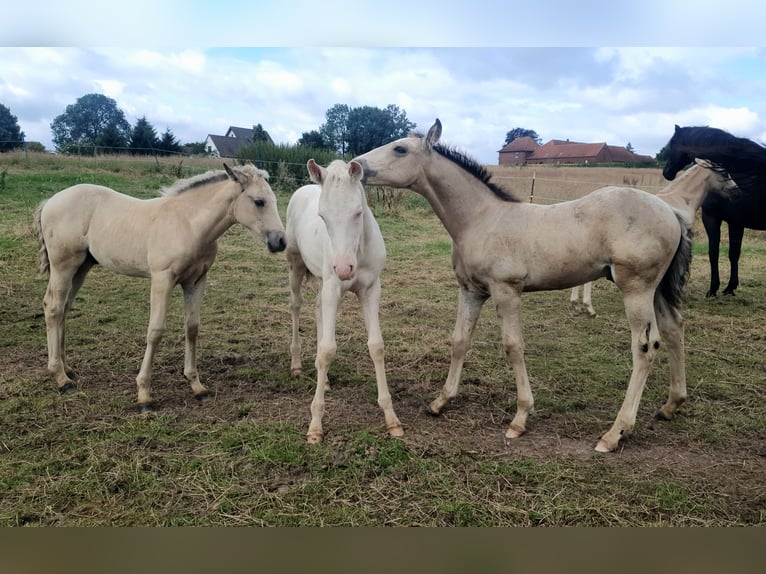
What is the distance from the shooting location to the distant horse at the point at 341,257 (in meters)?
3.35

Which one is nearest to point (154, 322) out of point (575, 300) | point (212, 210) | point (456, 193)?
point (212, 210)

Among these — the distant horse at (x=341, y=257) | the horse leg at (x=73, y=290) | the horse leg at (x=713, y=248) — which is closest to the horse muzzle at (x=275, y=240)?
the distant horse at (x=341, y=257)

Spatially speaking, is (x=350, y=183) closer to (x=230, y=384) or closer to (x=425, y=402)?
(x=425, y=402)

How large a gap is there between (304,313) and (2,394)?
3701 mm

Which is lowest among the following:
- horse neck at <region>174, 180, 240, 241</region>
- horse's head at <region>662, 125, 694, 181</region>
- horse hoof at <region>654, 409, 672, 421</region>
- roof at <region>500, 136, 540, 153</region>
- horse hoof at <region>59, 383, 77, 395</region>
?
horse hoof at <region>59, 383, 77, 395</region>

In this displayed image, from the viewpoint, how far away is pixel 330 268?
A: 378 centimetres

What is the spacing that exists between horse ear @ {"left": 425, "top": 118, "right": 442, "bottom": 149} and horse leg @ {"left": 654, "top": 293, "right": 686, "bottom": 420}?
2.16m

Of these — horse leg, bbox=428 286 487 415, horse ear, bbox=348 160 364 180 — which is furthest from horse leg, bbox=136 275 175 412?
horse leg, bbox=428 286 487 415

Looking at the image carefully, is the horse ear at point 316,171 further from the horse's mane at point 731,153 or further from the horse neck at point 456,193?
the horse's mane at point 731,153

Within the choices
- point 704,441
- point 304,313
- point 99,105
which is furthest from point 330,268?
point 99,105

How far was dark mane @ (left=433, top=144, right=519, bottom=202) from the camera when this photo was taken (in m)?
3.99

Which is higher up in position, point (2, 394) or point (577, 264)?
point (577, 264)

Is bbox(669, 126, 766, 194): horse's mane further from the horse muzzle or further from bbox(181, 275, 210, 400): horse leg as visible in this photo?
bbox(181, 275, 210, 400): horse leg

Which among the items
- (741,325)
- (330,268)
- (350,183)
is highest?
(350,183)
